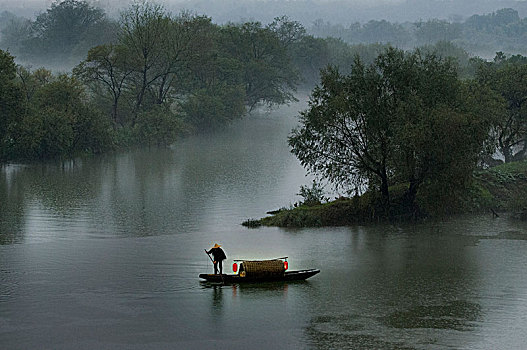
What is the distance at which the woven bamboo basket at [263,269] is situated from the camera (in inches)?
1028

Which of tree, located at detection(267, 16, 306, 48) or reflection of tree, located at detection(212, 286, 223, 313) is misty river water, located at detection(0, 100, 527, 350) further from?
tree, located at detection(267, 16, 306, 48)

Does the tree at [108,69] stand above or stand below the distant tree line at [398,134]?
above

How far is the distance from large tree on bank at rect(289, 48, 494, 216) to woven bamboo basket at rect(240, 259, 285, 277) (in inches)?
539

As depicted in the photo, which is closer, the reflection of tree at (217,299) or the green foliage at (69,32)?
the reflection of tree at (217,299)

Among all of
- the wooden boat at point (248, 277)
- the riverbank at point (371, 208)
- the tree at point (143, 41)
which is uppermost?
the tree at point (143, 41)

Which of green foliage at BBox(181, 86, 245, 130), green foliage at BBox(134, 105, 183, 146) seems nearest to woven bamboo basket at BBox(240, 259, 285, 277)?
green foliage at BBox(134, 105, 183, 146)

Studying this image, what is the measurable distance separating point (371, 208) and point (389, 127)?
184 inches

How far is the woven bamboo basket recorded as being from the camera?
26109mm

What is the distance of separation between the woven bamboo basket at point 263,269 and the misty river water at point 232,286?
56cm

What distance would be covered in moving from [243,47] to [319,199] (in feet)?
224

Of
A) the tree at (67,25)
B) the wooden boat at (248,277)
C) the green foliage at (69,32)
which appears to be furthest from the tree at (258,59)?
the wooden boat at (248,277)

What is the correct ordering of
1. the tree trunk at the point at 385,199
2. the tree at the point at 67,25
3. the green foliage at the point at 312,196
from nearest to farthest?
the tree trunk at the point at 385,199 → the green foliage at the point at 312,196 → the tree at the point at 67,25

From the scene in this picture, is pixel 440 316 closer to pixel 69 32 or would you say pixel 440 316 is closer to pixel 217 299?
pixel 217 299

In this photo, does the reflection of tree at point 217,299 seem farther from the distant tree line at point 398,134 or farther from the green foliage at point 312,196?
the green foliage at point 312,196
